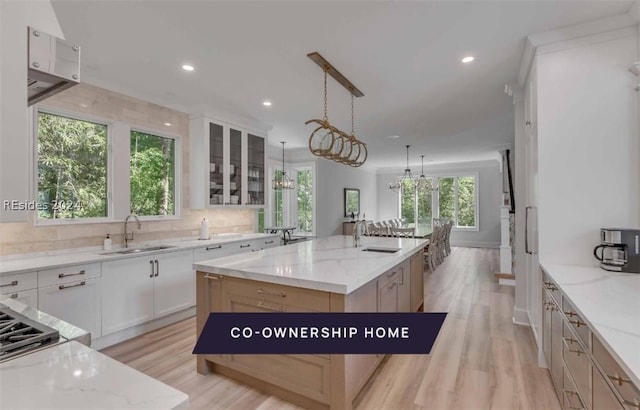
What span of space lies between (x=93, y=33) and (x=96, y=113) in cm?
111

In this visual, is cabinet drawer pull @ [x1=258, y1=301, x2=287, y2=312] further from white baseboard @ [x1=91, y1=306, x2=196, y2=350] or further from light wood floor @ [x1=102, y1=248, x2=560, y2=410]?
white baseboard @ [x1=91, y1=306, x2=196, y2=350]

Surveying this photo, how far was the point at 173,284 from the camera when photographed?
133 inches

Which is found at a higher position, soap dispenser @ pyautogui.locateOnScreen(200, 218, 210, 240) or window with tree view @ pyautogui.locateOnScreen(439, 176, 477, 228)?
window with tree view @ pyautogui.locateOnScreen(439, 176, 477, 228)

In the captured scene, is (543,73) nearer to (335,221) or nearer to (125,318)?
(125,318)

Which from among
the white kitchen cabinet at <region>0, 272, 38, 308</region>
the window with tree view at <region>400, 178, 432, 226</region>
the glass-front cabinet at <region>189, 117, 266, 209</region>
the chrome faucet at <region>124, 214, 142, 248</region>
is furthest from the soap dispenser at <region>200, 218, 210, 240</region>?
the window with tree view at <region>400, 178, 432, 226</region>

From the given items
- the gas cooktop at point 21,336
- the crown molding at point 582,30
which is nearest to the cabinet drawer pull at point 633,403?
the gas cooktop at point 21,336

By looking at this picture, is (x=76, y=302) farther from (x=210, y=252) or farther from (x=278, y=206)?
(x=278, y=206)

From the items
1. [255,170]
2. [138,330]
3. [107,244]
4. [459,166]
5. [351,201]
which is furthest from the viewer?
[459,166]

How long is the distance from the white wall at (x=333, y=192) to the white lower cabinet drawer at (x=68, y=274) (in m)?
5.00

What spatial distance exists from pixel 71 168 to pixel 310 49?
8.67 ft

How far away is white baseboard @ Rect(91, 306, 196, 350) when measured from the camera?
2836mm

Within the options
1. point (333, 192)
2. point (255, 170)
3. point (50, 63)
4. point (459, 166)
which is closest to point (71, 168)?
point (255, 170)

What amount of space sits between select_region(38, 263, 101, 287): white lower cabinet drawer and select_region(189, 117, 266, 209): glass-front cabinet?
1.58 metres

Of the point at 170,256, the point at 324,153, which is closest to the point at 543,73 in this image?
the point at 324,153
